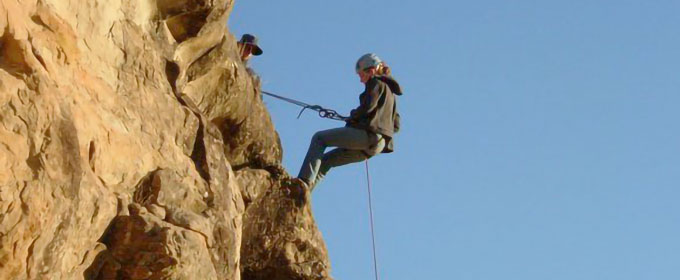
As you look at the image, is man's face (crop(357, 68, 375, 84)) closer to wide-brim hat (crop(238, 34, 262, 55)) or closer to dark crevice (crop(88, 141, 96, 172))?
wide-brim hat (crop(238, 34, 262, 55))

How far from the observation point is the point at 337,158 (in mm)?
17062

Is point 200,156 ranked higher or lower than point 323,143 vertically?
lower

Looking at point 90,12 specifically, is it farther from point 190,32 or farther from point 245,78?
point 245,78

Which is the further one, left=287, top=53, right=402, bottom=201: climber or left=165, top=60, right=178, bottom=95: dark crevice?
left=287, top=53, right=402, bottom=201: climber

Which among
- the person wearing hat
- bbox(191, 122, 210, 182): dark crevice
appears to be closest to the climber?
the person wearing hat

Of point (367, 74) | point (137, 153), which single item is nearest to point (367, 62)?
point (367, 74)

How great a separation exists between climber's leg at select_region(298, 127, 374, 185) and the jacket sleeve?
204 millimetres

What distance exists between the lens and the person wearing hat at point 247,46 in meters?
17.7

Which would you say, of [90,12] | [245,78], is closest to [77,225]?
[90,12]

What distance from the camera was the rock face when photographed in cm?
1107

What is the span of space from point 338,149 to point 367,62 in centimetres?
119

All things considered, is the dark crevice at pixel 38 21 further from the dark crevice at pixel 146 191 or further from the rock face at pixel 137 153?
the dark crevice at pixel 146 191

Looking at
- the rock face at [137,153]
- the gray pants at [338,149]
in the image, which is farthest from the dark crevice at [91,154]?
the gray pants at [338,149]

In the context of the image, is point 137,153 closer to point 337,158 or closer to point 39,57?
point 39,57
